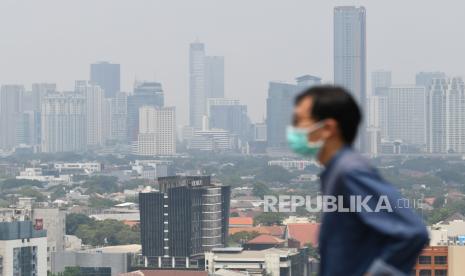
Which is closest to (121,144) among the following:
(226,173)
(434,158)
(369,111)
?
(369,111)

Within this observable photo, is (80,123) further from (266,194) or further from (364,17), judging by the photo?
(266,194)

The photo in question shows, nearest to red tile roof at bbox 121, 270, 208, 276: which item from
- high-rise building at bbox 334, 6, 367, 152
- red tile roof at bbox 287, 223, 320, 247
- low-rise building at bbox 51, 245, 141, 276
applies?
low-rise building at bbox 51, 245, 141, 276

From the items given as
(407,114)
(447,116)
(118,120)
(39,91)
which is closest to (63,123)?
(118,120)

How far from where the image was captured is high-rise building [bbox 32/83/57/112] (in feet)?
427

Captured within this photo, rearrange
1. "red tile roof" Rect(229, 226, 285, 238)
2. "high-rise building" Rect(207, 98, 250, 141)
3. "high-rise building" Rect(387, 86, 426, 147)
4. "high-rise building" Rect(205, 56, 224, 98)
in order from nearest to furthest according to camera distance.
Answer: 1. "red tile roof" Rect(229, 226, 285, 238)
2. "high-rise building" Rect(387, 86, 426, 147)
3. "high-rise building" Rect(207, 98, 250, 141)
4. "high-rise building" Rect(205, 56, 224, 98)

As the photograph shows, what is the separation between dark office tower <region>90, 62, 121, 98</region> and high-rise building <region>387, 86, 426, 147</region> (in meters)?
22.5

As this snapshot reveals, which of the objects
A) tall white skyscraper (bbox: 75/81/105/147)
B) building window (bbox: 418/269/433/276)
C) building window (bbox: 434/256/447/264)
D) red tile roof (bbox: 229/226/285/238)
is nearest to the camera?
building window (bbox: 434/256/447/264)

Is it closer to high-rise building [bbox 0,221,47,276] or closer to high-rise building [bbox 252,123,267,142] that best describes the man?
high-rise building [bbox 0,221,47,276]

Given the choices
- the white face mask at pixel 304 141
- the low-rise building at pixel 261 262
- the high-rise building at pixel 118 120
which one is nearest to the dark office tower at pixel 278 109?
the high-rise building at pixel 118 120

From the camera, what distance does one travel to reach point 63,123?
404 feet

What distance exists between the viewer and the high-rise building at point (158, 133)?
11125cm

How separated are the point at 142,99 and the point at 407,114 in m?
19.3

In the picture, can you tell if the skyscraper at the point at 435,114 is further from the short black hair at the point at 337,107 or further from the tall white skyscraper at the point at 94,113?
the short black hair at the point at 337,107

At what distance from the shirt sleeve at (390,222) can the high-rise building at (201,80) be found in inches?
5230
